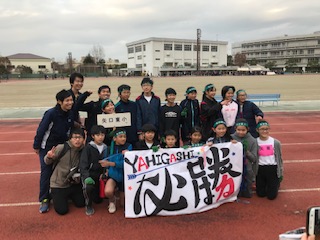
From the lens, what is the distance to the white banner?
409cm

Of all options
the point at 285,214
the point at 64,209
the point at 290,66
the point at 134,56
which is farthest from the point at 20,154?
the point at 134,56

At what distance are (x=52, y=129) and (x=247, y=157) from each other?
124 inches

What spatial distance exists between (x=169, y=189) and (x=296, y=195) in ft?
7.50

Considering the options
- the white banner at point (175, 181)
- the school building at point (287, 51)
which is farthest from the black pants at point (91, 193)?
the school building at point (287, 51)

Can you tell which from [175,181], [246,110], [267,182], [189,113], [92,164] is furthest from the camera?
[246,110]

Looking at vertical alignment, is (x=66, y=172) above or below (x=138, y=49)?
below

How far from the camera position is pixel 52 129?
4.38m

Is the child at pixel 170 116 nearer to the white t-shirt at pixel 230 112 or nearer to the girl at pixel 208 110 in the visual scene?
the girl at pixel 208 110

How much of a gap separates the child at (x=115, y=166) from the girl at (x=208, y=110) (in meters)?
1.67

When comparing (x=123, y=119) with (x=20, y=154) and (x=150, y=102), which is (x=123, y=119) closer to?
(x=150, y=102)

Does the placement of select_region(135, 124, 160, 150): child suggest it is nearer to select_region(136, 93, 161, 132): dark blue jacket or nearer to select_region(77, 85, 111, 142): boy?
select_region(136, 93, 161, 132): dark blue jacket

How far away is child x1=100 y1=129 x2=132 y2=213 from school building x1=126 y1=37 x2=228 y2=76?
9969cm

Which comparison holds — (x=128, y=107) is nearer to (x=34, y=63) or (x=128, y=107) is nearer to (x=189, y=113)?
(x=189, y=113)

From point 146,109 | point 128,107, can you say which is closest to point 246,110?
point 146,109
